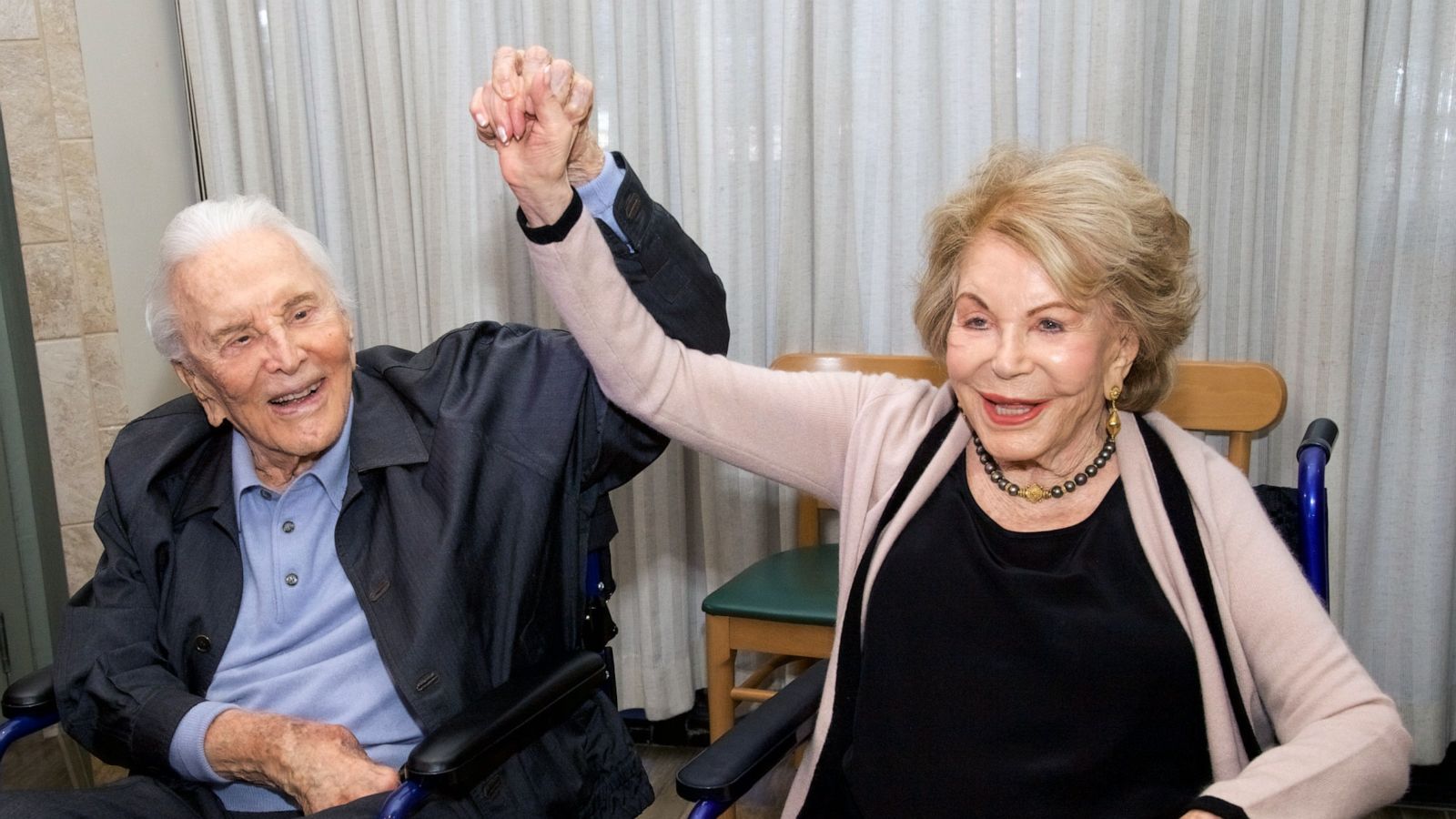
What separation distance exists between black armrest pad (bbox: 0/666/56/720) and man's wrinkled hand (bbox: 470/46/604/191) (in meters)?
0.98

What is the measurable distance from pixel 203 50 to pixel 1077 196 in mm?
2330

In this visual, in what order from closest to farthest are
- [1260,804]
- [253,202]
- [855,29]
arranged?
[1260,804], [253,202], [855,29]

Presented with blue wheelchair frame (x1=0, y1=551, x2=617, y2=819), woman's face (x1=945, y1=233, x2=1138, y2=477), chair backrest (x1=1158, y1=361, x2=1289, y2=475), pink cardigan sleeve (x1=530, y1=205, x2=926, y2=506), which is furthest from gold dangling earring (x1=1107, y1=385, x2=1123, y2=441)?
blue wheelchair frame (x1=0, y1=551, x2=617, y2=819)

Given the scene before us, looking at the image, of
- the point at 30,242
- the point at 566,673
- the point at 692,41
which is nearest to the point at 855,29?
the point at 692,41

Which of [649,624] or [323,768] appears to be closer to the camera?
[323,768]

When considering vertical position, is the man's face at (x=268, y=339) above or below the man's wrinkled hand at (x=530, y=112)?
below

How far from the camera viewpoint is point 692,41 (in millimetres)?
2611

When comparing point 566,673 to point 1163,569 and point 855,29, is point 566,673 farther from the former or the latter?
point 855,29

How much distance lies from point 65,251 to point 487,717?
201 centimetres

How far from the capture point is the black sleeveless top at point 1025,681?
1.42 m

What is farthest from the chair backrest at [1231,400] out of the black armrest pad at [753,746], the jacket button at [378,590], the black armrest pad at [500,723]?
the jacket button at [378,590]

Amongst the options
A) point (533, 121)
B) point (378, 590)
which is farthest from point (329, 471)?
point (533, 121)

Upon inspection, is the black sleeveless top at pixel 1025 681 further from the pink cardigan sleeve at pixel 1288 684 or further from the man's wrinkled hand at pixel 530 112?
the man's wrinkled hand at pixel 530 112

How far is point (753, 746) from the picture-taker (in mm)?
1468
